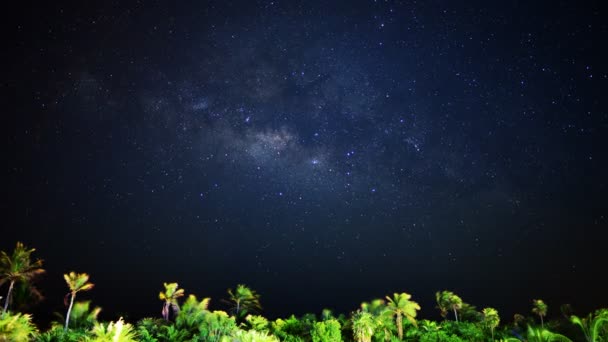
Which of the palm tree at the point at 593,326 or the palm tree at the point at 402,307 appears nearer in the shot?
the palm tree at the point at 593,326

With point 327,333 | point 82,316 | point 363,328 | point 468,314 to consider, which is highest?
point 82,316

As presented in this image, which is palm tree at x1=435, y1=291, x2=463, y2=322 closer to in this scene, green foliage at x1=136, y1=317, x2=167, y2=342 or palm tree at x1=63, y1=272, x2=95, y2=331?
green foliage at x1=136, y1=317, x2=167, y2=342

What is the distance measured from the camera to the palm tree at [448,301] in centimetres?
5428

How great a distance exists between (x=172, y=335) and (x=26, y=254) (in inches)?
768

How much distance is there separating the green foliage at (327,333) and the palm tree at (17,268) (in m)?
29.5

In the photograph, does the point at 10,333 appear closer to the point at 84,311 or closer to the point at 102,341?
the point at 102,341

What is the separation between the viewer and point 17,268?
35562 millimetres

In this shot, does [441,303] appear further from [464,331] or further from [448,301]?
[464,331]

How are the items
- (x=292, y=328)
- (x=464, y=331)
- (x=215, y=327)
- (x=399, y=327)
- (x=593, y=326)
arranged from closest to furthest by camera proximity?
(x=593, y=326), (x=215, y=327), (x=292, y=328), (x=399, y=327), (x=464, y=331)

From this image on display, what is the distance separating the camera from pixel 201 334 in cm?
3122

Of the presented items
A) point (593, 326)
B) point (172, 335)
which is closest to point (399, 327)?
point (593, 326)

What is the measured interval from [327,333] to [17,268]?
3163 centimetres

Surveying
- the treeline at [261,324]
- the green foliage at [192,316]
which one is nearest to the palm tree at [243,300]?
the treeline at [261,324]

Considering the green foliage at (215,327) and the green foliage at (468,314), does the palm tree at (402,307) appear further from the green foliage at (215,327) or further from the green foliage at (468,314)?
the green foliage at (468,314)
